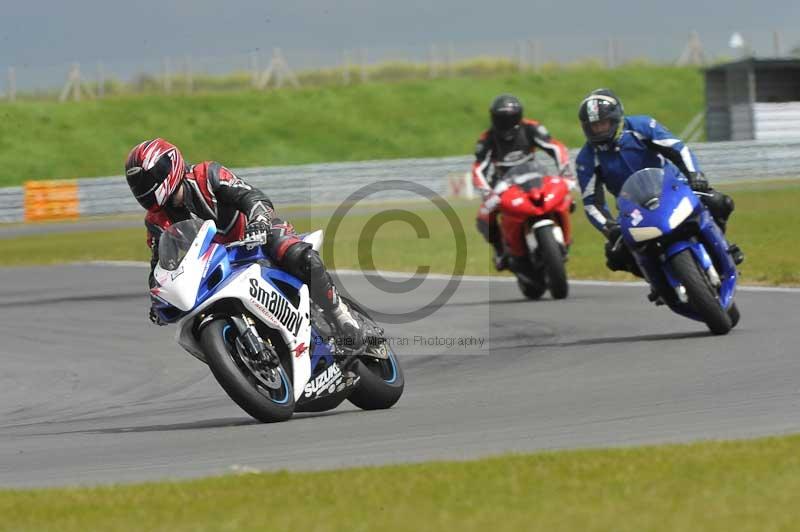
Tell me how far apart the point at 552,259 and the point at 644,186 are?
365 centimetres

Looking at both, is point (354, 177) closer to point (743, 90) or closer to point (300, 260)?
point (743, 90)

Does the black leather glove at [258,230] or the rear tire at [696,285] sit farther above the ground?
the black leather glove at [258,230]

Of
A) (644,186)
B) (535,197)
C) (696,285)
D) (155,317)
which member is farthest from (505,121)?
(155,317)

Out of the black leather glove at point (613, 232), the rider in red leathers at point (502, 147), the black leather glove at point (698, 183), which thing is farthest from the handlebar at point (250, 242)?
the rider in red leathers at point (502, 147)

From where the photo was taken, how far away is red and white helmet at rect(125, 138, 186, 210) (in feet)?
25.5

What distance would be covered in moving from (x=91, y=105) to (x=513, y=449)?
47860mm

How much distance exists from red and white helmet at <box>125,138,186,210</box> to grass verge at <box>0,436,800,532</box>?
2309 mm

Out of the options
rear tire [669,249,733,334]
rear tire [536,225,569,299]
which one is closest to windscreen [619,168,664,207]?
rear tire [669,249,733,334]

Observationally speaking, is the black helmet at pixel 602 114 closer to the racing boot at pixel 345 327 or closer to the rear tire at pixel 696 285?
the rear tire at pixel 696 285

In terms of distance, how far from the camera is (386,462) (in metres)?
6.18

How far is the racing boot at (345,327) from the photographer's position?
8.16 m

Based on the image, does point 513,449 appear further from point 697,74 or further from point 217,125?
point 697,74

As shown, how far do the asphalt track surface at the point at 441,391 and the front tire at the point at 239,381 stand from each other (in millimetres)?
101

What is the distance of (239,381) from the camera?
736 centimetres
